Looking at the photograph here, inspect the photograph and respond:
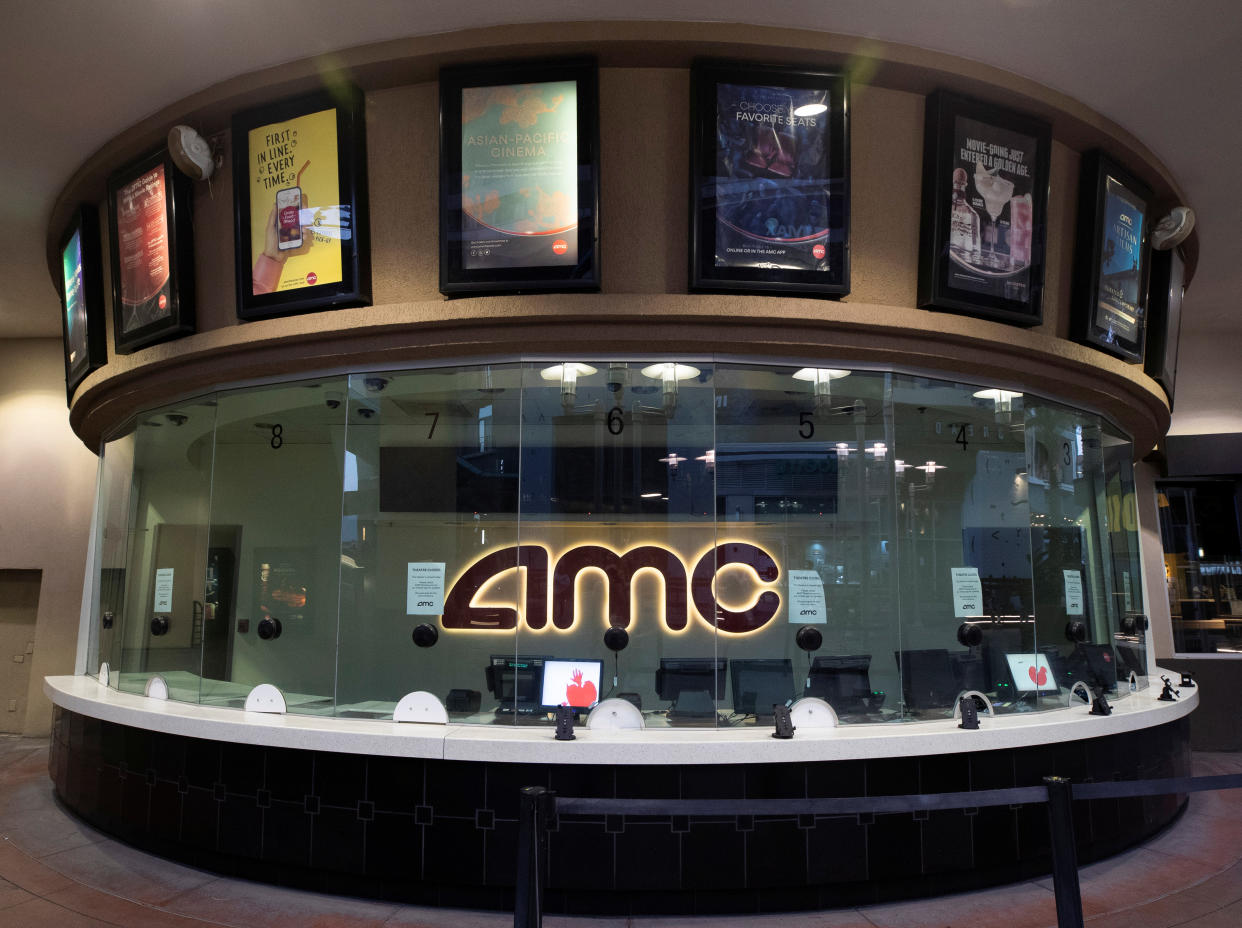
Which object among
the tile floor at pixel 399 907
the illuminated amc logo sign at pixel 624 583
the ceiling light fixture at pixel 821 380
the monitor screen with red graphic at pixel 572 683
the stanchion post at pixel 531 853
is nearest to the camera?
the stanchion post at pixel 531 853

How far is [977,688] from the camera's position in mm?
4945

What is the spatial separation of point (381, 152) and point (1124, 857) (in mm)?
5582

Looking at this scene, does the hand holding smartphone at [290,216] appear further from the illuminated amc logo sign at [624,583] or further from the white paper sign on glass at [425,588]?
the illuminated amc logo sign at [624,583]

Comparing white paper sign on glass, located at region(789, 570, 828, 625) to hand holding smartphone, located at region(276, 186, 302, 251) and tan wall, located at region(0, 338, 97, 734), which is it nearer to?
hand holding smartphone, located at region(276, 186, 302, 251)

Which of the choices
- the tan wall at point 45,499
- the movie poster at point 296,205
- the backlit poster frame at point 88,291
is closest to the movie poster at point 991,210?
the movie poster at point 296,205

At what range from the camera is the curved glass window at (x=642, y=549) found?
4.69 metres

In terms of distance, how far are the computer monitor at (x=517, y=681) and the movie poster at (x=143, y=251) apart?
2848mm

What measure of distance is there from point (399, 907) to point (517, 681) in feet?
3.80

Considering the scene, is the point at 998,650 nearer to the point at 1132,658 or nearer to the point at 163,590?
the point at 1132,658

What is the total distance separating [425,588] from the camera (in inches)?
191

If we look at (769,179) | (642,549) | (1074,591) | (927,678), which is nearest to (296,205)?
(769,179)

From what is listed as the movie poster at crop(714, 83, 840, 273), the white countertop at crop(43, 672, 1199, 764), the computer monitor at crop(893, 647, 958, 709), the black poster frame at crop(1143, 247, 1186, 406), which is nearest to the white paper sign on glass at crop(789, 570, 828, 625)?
the computer monitor at crop(893, 647, 958, 709)

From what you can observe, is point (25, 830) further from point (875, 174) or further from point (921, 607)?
point (875, 174)

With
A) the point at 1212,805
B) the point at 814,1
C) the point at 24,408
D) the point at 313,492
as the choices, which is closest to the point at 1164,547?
the point at 1212,805
